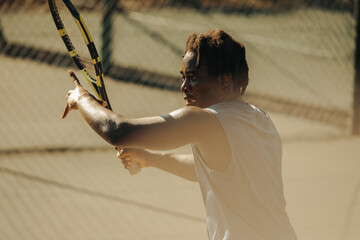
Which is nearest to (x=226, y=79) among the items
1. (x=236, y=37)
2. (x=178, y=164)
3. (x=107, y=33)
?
(x=178, y=164)

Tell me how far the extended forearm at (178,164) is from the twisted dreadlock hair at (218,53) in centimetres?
58

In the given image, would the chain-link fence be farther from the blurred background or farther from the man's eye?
the man's eye

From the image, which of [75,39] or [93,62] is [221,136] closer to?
[93,62]

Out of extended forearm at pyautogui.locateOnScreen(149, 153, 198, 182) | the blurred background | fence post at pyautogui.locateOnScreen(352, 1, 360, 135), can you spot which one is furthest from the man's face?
fence post at pyautogui.locateOnScreen(352, 1, 360, 135)

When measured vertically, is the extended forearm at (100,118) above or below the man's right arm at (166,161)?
above

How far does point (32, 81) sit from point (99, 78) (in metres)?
4.70

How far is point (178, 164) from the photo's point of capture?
2670 mm

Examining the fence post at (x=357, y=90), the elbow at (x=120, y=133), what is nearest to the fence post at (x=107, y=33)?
the fence post at (x=357, y=90)

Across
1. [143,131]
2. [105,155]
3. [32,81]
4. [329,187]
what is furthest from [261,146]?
[32,81]

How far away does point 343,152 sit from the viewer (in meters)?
5.76

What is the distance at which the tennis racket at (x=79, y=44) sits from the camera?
271 cm

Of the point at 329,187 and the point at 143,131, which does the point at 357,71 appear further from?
the point at 143,131

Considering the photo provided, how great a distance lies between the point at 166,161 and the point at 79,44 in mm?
900

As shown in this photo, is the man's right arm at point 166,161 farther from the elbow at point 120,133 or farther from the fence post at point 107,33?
the fence post at point 107,33
